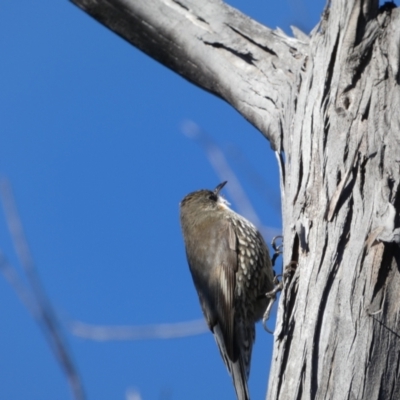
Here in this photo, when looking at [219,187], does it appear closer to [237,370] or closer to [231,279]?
[231,279]

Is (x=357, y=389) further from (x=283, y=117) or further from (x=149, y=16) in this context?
(x=149, y=16)

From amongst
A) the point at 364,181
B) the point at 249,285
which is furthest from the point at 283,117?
the point at 249,285

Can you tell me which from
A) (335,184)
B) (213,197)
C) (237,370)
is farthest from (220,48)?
(237,370)

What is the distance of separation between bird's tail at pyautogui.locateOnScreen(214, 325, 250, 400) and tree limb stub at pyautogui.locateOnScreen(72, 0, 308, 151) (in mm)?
1338

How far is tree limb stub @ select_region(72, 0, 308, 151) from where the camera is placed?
3.88m

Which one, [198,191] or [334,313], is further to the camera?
[198,191]

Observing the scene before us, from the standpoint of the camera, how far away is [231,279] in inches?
188

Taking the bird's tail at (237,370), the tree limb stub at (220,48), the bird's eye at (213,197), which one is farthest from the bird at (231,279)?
the tree limb stub at (220,48)

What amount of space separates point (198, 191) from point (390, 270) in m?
2.77

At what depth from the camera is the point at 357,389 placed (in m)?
2.72

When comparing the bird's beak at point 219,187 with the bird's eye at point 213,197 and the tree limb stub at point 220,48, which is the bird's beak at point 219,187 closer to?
the bird's eye at point 213,197

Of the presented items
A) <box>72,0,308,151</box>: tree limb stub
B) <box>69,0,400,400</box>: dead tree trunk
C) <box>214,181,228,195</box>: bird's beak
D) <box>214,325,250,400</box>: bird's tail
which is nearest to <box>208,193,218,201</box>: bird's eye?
<box>214,181,228,195</box>: bird's beak

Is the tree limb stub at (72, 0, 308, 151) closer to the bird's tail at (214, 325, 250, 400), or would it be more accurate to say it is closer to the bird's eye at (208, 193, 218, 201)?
the bird's eye at (208, 193, 218, 201)

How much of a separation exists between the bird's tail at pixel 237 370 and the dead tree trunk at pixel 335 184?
1.34m
